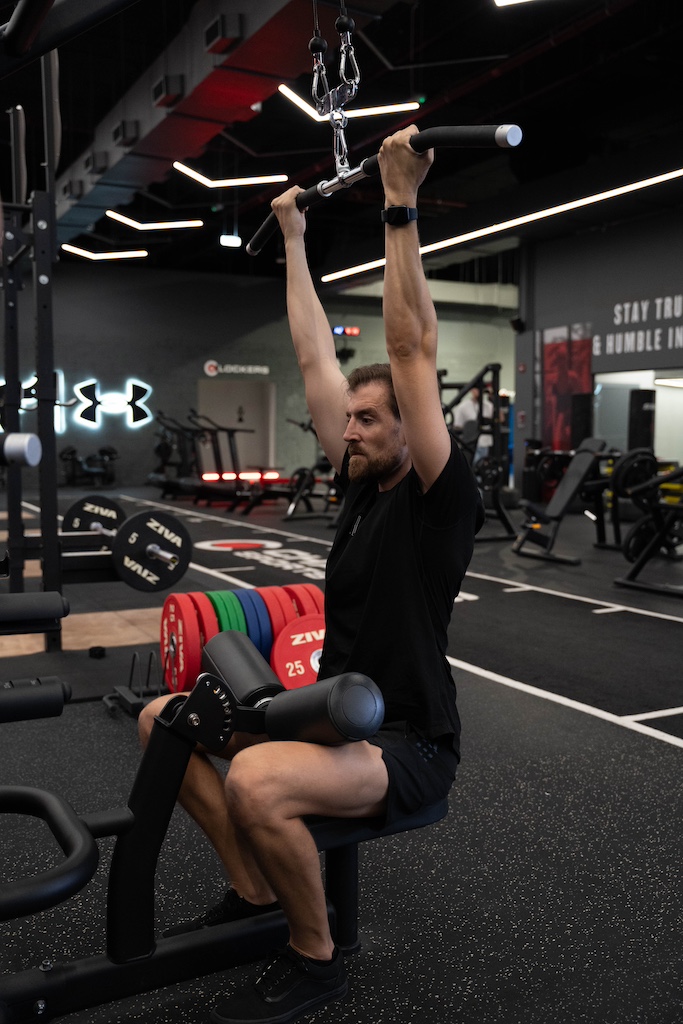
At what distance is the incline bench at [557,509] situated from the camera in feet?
23.7

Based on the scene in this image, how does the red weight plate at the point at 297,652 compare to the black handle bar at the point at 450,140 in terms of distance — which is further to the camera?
the red weight plate at the point at 297,652

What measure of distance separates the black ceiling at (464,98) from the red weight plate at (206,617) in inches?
147

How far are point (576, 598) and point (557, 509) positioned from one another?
180cm

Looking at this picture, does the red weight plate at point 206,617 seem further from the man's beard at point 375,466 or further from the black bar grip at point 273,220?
the man's beard at point 375,466

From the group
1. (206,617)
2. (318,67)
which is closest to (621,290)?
(206,617)

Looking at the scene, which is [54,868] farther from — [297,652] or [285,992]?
[297,652]

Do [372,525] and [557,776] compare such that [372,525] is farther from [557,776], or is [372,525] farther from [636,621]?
[636,621]

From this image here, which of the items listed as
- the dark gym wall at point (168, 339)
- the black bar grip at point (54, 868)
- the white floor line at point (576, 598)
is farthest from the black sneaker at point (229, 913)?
the dark gym wall at point (168, 339)

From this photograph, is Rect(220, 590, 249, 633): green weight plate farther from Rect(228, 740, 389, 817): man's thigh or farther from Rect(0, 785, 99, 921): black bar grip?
Rect(0, 785, 99, 921): black bar grip

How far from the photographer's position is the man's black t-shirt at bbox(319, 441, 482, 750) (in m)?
1.59

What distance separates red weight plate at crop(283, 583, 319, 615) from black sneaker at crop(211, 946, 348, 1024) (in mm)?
1584

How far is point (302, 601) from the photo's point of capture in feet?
10.4

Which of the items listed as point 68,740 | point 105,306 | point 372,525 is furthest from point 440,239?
point 372,525

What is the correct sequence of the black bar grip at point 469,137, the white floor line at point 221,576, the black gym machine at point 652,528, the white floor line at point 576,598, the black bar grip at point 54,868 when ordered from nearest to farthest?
1. the black bar grip at point 54,868
2. the black bar grip at point 469,137
3. the white floor line at point 576,598
4. the black gym machine at point 652,528
5. the white floor line at point 221,576
